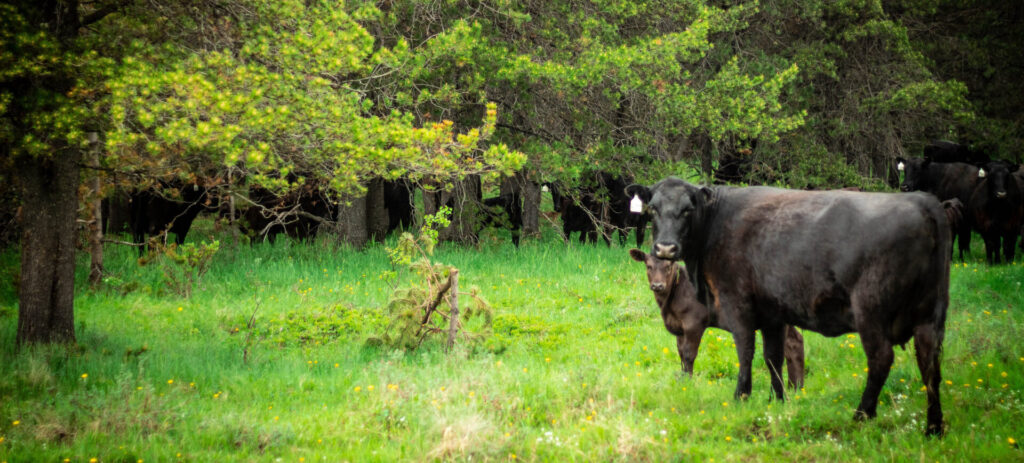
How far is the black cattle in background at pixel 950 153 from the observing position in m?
21.1

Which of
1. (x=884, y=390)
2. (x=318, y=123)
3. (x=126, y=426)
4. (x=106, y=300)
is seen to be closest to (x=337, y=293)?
(x=106, y=300)

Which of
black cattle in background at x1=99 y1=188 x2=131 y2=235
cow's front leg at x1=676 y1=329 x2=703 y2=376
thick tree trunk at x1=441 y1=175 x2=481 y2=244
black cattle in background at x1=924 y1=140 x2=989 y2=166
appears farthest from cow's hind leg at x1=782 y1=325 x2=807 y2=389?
black cattle in background at x1=99 y1=188 x2=131 y2=235

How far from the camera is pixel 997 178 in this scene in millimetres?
16875

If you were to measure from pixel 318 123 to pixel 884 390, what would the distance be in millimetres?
6831

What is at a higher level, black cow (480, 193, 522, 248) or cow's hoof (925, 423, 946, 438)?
black cow (480, 193, 522, 248)

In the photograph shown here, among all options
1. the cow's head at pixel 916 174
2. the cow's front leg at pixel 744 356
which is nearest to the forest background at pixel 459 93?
the cow's head at pixel 916 174

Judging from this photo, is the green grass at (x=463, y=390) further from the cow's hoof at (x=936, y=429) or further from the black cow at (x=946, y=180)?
the black cow at (x=946, y=180)

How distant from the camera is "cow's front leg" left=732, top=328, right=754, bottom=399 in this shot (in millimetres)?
7730

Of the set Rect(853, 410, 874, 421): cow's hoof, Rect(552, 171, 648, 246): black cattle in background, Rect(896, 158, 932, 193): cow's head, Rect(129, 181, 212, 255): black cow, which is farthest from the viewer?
Rect(552, 171, 648, 246): black cattle in background

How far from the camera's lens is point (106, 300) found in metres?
13.1

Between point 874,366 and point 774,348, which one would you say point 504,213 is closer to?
point 774,348

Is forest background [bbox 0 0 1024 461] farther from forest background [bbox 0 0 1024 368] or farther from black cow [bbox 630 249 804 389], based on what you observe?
black cow [bbox 630 249 804 389]

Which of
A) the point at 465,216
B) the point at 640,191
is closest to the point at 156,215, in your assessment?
the point at 465,216

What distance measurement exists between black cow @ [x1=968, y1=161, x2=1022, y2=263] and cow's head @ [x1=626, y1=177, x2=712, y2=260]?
460 inches
